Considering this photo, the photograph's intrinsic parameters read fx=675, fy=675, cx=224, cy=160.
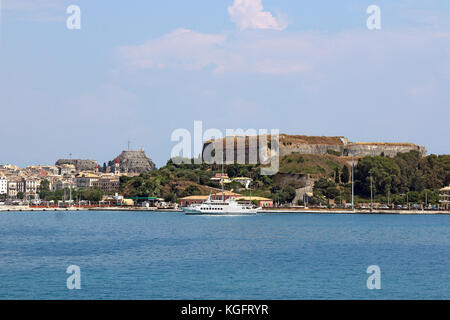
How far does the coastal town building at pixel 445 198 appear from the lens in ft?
378

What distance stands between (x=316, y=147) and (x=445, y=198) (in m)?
37.4

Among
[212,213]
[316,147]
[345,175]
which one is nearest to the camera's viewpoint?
[212,213]

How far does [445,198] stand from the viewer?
381 feet

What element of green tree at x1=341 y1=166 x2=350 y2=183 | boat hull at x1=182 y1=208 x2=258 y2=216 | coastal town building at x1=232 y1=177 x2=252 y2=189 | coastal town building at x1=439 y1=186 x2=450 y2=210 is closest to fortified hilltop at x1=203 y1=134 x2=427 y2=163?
coastal town building at x1=232 y1=177 x2=252 y2=189

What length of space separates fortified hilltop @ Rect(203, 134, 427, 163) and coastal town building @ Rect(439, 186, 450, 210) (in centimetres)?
2492

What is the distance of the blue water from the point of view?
28.4 metres

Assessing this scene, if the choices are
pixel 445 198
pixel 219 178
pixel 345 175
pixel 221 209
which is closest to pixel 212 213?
pixel 221 209

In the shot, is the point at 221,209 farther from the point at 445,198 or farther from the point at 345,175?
the point at 445,198

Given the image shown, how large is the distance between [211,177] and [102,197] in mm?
27235

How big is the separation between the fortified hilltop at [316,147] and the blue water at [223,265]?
8446 cm

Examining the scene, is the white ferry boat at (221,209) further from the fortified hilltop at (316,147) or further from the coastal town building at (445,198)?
the fortified hilltop at (316,147)
